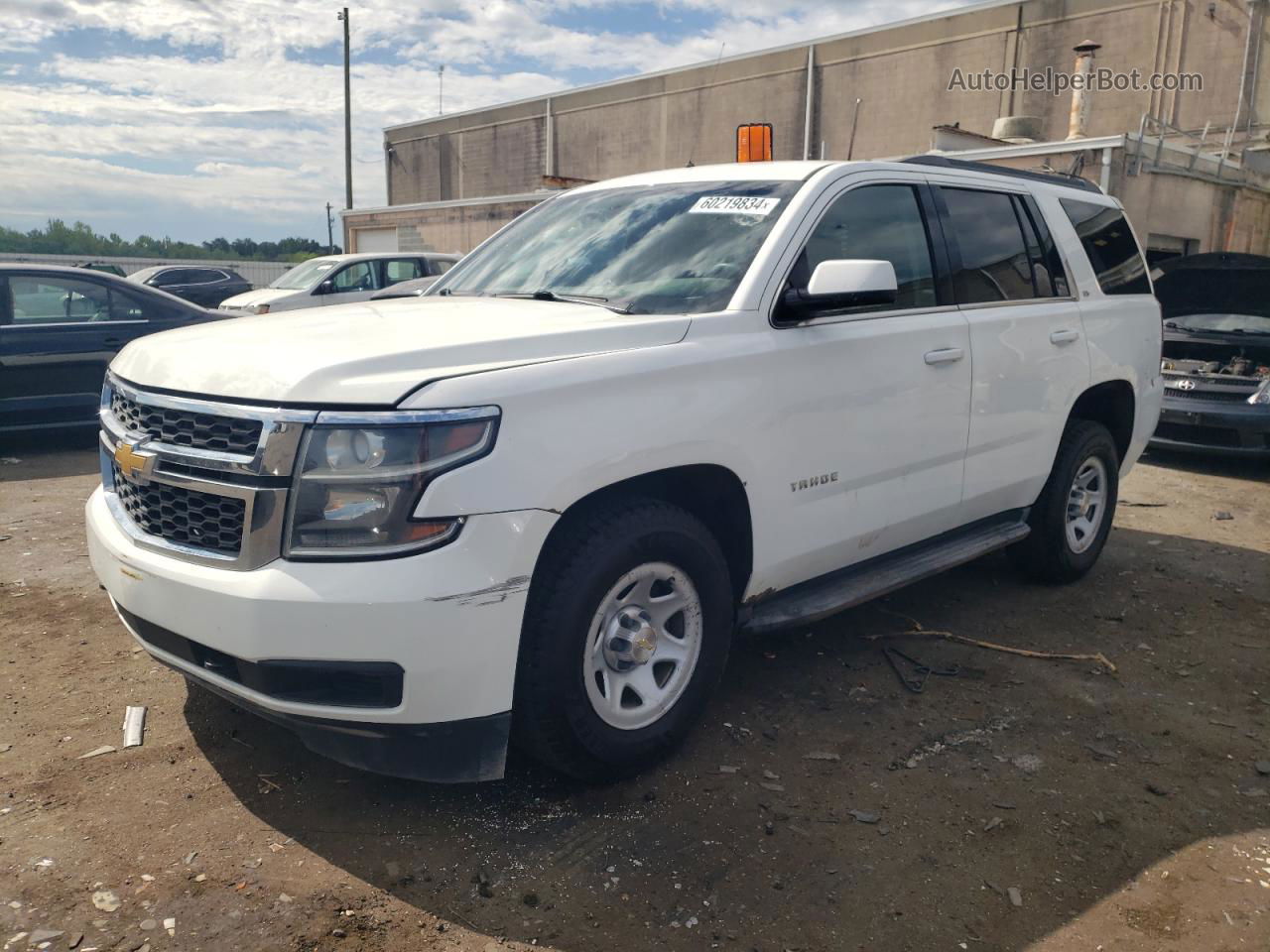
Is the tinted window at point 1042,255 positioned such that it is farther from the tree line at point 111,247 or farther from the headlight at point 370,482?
the tree line at point 111,247

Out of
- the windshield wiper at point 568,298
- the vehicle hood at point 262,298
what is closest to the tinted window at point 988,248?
the windshield wiper at point 568,298

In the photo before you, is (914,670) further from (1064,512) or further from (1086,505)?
(1086,505)

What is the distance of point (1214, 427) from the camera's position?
8328mm

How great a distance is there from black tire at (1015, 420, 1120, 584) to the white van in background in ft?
39.6

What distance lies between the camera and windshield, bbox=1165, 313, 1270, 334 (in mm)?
8914

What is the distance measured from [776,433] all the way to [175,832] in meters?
2.16

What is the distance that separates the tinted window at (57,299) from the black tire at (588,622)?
7276 mm

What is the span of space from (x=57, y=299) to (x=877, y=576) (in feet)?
24.6

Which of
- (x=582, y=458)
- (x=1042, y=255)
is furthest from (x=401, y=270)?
(x=582, y=458)

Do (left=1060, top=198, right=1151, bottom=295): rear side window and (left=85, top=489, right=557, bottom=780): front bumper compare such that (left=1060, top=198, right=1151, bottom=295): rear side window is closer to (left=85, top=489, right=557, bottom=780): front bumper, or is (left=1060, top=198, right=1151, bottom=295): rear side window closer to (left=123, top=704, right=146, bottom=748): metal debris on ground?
(left=85, top=489, right=557, bottom=780): front bumper

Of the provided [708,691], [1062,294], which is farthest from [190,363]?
[1062,294]

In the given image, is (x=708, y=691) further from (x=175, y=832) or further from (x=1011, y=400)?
(x=1011, y=400)

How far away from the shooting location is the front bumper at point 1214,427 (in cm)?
815

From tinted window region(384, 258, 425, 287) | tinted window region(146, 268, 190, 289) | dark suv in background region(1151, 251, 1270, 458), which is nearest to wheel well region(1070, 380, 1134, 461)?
dark suv in background region(1151, 251, 1270, 458)
